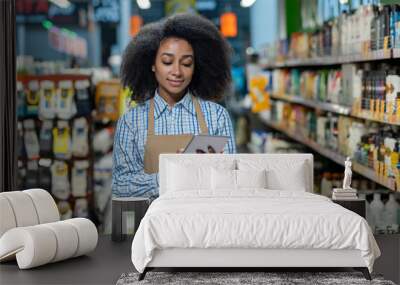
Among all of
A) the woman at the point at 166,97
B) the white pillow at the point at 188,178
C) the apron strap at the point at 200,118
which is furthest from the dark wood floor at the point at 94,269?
the apron strap at the point at 200,118

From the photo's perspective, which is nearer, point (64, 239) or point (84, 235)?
point (64, 239)

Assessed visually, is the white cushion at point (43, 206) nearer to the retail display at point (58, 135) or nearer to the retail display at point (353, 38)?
the retail display at point (58, 135)

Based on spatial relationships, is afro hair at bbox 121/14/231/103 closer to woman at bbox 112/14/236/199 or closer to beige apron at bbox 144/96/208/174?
woman at bbox 112/14/236/199

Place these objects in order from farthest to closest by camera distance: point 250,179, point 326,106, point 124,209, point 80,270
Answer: point 326,106
point 124,209
point 250,179
point 80,270

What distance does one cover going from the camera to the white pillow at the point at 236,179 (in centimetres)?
789

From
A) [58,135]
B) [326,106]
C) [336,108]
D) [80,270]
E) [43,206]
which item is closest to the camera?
[80,270]

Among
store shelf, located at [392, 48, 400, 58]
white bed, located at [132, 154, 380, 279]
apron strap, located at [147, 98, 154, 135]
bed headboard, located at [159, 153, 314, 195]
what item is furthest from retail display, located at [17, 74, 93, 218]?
store shelf, located at [392, 48, 400, 58]

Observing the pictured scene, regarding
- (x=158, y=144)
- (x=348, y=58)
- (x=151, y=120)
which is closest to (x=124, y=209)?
(x=158, y=144)

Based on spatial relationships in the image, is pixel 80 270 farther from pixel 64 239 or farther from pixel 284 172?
pixel 284 172

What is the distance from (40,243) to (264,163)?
2159mm

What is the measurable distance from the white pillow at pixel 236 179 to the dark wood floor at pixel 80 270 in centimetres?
89

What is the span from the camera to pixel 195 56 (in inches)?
367

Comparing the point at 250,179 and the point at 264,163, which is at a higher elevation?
the point at 264,163

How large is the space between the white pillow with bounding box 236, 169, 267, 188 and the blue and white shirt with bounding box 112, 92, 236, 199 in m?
1.37
